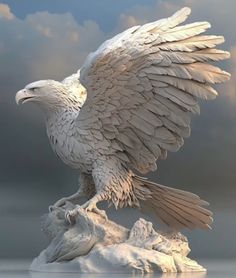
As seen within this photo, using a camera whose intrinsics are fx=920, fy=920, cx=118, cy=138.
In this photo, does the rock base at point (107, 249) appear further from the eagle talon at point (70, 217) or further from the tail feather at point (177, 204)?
the tail feather at point (177, 204)

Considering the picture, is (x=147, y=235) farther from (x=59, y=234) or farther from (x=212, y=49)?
(x=212, y=49)

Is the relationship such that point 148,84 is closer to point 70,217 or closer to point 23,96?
point 23,96

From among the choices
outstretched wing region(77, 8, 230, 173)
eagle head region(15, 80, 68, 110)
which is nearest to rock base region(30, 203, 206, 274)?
outstretched wing region(77, 8, 230, 173)

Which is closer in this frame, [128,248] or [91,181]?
[128,248]

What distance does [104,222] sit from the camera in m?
7.85

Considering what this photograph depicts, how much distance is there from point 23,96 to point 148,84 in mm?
1115

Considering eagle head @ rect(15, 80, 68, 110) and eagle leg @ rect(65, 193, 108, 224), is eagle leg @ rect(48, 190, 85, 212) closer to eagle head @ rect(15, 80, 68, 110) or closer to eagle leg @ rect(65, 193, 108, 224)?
eagle leg @ rect(65, 193, 108, 224)

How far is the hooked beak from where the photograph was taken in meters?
8.05

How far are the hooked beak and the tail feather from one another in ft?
3.87

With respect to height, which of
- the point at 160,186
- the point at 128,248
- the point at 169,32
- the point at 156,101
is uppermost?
the point at 169,32

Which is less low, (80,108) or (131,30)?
(131,30)

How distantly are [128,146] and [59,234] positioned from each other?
38.2 inches

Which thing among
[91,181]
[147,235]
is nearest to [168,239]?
[147,235]

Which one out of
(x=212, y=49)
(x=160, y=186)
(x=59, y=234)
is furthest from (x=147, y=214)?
(x=212, y=49)
